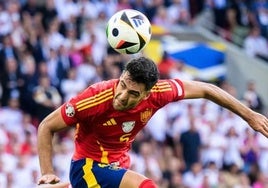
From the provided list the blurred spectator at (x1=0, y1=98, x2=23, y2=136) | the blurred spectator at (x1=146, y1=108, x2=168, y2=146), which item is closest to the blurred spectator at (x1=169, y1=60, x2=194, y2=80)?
the blurred spectator at (x1=146, y1=108, x2=168, y2=146)

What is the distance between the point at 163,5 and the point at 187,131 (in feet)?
15.9

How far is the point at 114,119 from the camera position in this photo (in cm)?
956

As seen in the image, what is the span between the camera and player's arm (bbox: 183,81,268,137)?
31.8 feet

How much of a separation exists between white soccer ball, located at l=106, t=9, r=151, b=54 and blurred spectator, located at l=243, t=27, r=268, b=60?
13077mm

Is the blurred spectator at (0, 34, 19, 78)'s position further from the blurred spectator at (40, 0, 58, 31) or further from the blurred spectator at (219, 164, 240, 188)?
the blurred spectator at (219, 164, 240, 188)

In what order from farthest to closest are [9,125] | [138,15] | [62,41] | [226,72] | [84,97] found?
[226,72] < [62,41] < [9,125] < [138,15] < [84,97]

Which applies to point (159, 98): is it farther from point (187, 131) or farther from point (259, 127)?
point (187, 131)

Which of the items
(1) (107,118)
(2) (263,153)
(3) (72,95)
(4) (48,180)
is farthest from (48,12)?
(4) (48,180)

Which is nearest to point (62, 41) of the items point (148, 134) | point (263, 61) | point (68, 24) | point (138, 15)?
point (68, 24)

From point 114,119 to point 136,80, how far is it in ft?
1.72

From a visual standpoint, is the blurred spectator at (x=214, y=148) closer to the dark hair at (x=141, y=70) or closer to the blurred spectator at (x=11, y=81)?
the blurred spectator at (x=11, y=81)

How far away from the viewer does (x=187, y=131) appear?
17875 mm

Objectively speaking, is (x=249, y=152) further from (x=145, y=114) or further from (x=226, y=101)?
(x=145, y=114)

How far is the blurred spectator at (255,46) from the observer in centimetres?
2294
